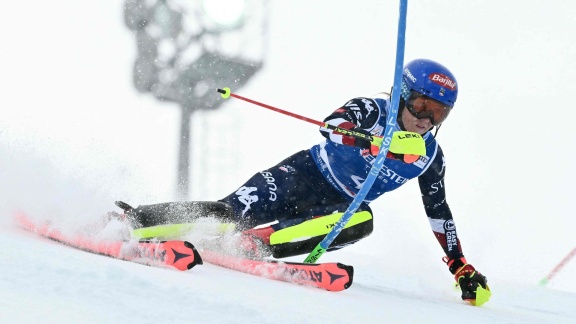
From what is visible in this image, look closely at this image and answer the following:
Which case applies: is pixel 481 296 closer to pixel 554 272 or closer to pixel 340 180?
pixel 340 180

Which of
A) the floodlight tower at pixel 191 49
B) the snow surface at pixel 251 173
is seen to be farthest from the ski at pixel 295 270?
the floodlight tower at pixel 191 49

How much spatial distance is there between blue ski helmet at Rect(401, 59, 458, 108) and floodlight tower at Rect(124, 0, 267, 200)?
722 centimetres

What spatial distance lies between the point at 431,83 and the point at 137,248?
5.93 ft

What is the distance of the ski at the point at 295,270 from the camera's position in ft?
8.98

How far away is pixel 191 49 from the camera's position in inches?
415

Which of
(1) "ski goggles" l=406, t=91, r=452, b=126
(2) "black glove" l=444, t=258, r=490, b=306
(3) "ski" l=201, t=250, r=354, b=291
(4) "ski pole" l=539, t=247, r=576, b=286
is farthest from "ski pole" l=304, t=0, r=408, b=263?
(4) "ski pole" l=539, t=247, r=576, b=286

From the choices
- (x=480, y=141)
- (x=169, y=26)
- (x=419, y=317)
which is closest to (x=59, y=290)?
(x=419, y=317)

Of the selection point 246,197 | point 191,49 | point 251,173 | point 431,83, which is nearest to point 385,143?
point 431,83

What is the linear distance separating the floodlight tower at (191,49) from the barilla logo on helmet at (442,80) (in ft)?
24.0

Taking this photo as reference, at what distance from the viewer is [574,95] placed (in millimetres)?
17234

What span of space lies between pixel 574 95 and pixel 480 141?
2488 mm

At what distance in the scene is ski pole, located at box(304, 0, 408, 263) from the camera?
286 cm

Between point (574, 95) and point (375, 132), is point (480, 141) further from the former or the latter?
point (375, 132)

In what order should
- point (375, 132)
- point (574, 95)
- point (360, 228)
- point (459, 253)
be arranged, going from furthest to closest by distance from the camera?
point (574, 95), point (459, 253), point (375, 132), point (360, 228)
